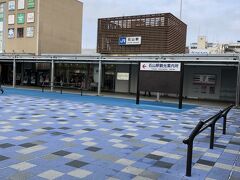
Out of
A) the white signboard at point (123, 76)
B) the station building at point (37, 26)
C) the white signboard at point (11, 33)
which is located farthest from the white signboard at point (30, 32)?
the white signboard at point (123, 76)

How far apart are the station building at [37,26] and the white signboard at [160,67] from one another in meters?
21.2

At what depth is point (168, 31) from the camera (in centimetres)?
3384

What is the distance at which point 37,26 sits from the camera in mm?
34469

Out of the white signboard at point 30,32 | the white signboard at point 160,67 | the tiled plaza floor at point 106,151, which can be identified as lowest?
the tiled plaza floor at point 106,151

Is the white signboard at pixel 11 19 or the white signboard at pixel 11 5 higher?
the white signboard at pixel 11 5

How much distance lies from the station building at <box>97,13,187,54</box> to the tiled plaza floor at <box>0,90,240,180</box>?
24815 millimetres

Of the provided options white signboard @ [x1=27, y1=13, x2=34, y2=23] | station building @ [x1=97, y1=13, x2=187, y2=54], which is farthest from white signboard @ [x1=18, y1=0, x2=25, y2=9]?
station building @ [x1=97, y1=13, x2=187, y2=54]

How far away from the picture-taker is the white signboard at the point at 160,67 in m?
15.7

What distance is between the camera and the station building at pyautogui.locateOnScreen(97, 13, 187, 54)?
112ft

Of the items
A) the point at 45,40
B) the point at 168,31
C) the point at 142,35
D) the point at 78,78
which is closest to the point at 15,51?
the point at 45,40

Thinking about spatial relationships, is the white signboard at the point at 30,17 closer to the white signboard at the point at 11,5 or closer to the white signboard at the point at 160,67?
the white signboard at the point at 11,5

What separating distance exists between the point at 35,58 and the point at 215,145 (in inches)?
852

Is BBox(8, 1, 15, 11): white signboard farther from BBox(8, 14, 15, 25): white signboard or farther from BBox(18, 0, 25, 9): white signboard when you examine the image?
BBox(18, 0, 25, 9): white signboard

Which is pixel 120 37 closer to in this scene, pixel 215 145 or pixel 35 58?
pixel 35 58
